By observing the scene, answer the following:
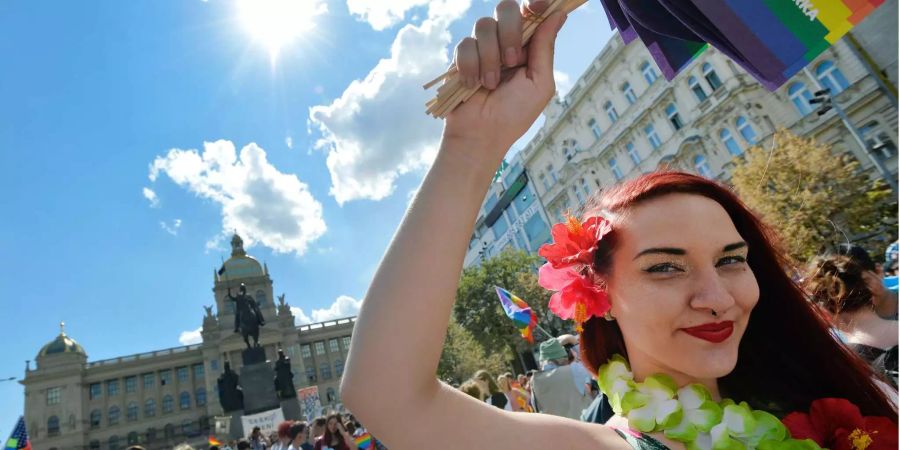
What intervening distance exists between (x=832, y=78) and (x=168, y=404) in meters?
74.6

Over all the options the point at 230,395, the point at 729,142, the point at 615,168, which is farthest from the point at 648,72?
the point at 230,395

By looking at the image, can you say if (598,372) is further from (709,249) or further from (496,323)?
(496,323)

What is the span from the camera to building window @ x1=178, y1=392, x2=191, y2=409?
6412 centimetres

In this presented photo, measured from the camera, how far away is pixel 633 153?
27281mm

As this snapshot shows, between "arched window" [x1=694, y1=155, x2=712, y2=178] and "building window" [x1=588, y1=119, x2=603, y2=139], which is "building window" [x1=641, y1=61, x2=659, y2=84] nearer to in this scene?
"building window" [x1=588, y1=119, x2=603, y2=139]

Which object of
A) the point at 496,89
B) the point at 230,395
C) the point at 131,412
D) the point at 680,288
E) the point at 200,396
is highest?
the point at 131,412

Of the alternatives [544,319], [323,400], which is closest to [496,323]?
[544,319]

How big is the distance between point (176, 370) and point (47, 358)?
1519 cm

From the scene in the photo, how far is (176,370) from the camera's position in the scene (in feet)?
216

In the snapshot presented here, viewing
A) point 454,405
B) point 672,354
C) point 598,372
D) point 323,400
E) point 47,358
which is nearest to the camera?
point 454,405

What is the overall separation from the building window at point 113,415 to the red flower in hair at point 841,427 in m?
77.9

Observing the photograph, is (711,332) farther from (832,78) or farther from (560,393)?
(832,78)

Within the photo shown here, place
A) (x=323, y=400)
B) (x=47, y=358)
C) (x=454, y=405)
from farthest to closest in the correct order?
(x=323, y=400) → (x=47, y=358) → (x=454, y=405)

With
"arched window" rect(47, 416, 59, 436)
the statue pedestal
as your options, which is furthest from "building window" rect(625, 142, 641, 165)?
"arched window" rect(47, 416, 59, 436)
